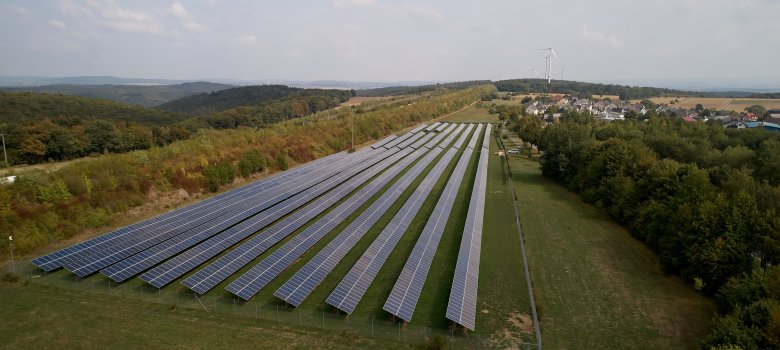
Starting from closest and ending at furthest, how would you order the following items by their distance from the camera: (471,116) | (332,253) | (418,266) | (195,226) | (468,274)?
(468,274)
(418,266)
(332,253)
(195,226)
(471,116)

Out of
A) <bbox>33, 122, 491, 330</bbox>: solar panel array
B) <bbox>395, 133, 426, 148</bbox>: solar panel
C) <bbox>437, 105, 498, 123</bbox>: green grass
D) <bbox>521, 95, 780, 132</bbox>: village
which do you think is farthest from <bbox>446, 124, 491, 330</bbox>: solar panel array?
<bbox>437, 105, 498, 123</bbox>: green grass

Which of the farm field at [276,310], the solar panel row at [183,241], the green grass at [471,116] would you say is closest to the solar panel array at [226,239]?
the solar panel row at [183,241]

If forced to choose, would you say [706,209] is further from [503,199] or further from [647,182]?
[503,199]

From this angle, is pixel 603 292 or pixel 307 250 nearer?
pixel 603 292

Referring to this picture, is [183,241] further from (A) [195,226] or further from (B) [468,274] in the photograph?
(B) [468,274]

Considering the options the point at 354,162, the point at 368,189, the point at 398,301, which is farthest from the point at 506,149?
the point at 398,301

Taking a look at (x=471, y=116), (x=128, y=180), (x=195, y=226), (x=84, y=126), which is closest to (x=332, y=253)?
(x=195, y=226)

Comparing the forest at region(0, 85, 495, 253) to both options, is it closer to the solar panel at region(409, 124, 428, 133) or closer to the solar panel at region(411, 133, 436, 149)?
the solar panel at region(411, 133, 436, 149)

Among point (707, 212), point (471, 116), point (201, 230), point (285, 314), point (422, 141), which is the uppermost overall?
point (471, 116)
